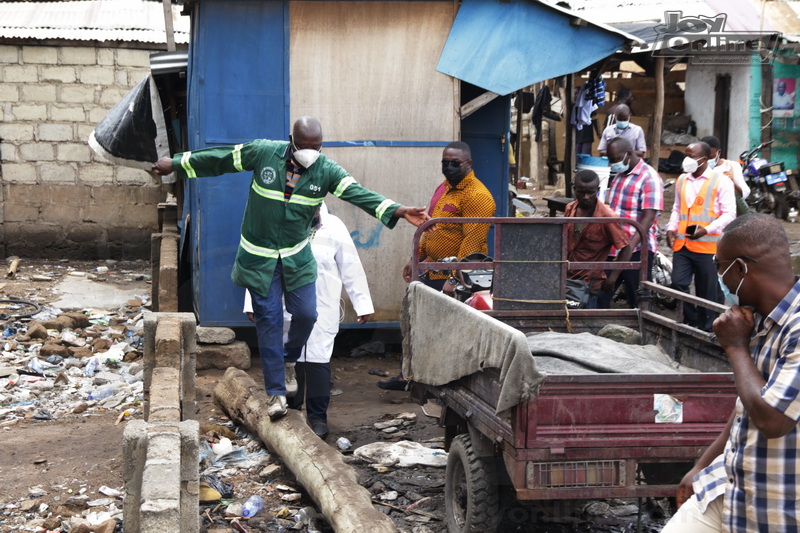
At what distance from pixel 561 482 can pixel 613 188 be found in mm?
4292

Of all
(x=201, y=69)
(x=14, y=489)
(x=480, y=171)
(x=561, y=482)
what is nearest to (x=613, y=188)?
(x=480, y=171)

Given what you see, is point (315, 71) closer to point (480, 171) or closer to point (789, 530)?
point (480, 171)

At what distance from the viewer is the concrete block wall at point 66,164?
1307 centimetres

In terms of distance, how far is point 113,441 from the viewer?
6258mm

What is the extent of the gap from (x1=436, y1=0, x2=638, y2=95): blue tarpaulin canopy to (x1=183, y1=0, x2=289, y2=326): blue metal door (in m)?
1.42

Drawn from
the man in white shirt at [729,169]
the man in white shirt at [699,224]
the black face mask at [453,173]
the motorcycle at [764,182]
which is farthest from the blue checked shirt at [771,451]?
the motorcycle at [764,182]

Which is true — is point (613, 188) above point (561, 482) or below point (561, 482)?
above

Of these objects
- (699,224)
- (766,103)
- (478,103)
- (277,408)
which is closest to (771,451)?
(277,408)

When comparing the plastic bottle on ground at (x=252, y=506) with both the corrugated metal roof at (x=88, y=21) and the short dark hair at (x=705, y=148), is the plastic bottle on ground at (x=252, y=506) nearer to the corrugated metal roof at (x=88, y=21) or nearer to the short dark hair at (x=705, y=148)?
the short dark hair at (x=705, y=148)

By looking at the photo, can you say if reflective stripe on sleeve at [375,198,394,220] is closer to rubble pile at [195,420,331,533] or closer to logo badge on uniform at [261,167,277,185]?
logo badge on uniform at [261,167,277,185]

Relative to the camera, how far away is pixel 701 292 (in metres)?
7.73

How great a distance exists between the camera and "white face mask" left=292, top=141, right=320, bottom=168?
5.75 meters

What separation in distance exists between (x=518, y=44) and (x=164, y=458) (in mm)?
5288

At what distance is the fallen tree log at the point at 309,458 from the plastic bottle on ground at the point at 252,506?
0.24 m
